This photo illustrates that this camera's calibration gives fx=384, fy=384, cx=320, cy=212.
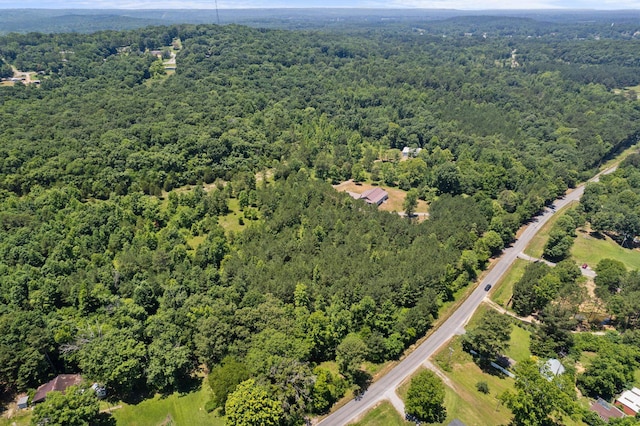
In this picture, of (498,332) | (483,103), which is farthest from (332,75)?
(498,332)

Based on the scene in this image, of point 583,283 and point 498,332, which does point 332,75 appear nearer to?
point 583,283

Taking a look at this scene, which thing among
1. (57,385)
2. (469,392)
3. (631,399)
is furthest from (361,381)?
(57,385)

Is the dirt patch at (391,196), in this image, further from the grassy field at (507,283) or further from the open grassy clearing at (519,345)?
the open grassy clearing at (519,345)

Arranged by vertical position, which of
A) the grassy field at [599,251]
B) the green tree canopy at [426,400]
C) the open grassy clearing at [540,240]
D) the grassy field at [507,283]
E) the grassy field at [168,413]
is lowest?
the grassy field at [599,251]

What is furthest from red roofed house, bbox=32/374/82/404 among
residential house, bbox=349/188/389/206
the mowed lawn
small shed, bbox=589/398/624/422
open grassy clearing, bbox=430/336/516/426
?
the mowed lawn

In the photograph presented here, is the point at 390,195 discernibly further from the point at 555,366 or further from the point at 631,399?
the point at 631,399

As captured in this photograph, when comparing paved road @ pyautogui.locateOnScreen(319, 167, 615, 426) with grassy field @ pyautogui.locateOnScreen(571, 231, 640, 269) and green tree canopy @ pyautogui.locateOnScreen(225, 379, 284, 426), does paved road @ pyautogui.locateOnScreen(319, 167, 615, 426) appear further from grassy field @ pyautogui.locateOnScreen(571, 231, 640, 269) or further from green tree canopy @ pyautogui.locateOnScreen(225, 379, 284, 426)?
grassy field @ pyautogui.locateOnScreen(571, 231, 640, 269)

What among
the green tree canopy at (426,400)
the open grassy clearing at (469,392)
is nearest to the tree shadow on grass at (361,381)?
the green tree canopy at (426,400)
